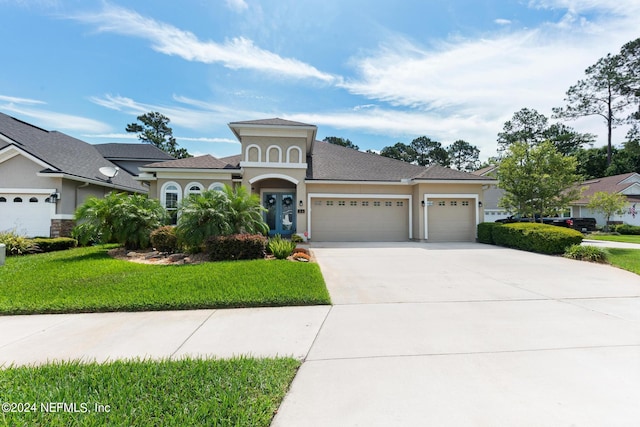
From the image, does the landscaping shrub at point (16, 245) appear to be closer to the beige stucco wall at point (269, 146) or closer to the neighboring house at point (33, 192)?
the neighboring house at point (33, 192)

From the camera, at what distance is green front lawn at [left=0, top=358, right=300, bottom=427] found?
2.14 metres

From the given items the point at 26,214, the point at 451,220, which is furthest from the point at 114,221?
the point at 451,220

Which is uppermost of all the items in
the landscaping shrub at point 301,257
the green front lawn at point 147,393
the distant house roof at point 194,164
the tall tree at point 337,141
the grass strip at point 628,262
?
the tall tree at point 337,141

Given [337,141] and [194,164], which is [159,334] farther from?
[337,141]

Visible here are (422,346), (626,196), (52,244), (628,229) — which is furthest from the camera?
(626,196)

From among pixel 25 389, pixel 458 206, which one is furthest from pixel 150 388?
pixel 458 206

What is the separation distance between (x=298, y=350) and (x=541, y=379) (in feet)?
8.13

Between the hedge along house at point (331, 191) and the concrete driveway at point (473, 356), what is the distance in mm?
A: 8655

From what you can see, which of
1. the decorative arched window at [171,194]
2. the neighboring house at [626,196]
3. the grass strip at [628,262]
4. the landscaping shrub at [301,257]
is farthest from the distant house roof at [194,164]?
the neighboring house at [626,196]

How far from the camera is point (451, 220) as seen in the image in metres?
15.4

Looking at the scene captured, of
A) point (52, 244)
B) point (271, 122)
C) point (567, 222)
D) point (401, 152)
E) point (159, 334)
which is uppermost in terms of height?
point (401, 152)

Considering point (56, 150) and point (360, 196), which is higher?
point (56, 150)

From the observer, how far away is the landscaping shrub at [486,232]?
14336 mm

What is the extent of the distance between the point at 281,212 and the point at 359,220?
14.1 feet
